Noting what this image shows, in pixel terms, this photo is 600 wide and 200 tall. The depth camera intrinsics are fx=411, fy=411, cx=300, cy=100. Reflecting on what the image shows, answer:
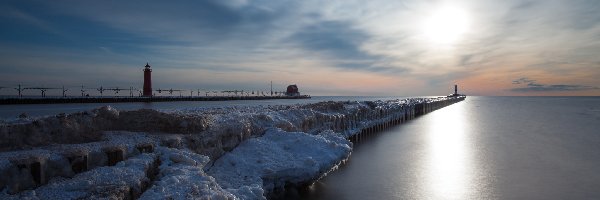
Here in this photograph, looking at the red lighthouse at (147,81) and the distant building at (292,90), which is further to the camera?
the distant building at (292,90)

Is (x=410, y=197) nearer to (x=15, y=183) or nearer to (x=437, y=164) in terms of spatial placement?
(x=437, y=164)

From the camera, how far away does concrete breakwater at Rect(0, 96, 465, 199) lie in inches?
267

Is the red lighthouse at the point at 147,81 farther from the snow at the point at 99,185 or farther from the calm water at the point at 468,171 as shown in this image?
the snow at the point at 99,185

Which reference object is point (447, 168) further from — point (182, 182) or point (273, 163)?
point (182, 182)

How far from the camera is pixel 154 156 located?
8.65 metres

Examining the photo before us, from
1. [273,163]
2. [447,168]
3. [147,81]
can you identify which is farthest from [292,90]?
[273,163]

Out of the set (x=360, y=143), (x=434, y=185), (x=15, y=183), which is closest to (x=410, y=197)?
(x=434, y=185)

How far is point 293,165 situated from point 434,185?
5.28 metres

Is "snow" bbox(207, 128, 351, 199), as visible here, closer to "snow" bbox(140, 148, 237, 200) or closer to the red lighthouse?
"snow" bbox(140, 148, 237, 200)

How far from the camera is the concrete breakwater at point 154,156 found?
6777mm

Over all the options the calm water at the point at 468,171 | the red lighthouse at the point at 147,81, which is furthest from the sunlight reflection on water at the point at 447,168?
the red lighthouse at the point at 147,81

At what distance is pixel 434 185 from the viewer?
1320 cm

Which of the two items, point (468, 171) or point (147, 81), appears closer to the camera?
point (468, 171)

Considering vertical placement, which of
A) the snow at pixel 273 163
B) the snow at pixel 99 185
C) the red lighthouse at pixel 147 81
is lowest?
the snow at pixel 273 163
